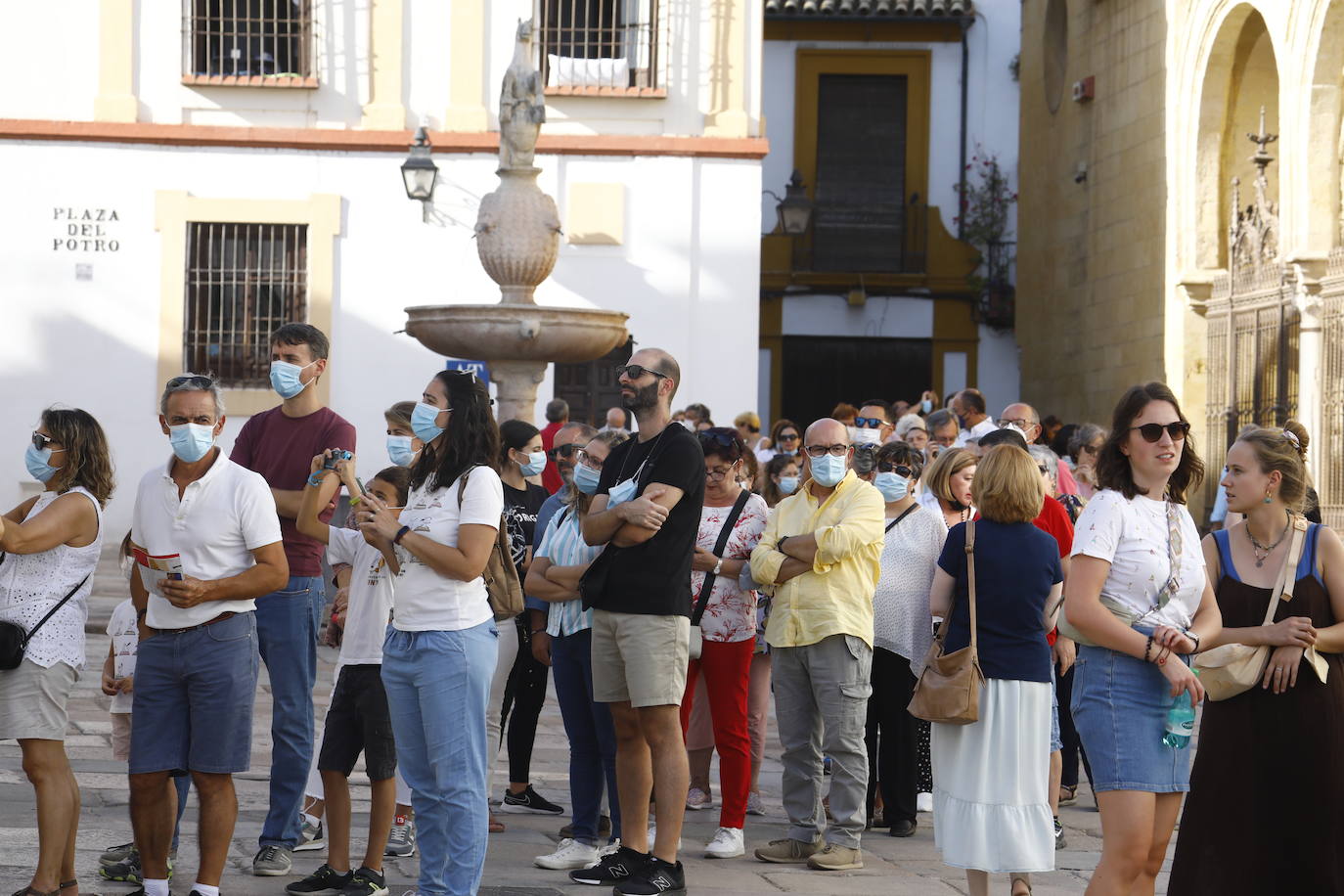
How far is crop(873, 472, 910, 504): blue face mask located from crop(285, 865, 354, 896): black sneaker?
2948 millimetres

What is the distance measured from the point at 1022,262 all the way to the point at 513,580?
20.1 metres

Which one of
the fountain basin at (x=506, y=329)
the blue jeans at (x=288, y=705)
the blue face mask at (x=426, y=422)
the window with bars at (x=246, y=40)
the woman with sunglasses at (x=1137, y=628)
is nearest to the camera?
the woman with sunglasses at (x=1137, y=628)

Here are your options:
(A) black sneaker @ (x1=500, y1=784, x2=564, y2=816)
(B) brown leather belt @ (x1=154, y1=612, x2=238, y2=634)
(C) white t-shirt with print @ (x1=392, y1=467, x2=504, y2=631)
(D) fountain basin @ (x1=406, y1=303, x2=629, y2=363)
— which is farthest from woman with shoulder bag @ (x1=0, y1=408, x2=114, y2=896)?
(D) fountain basin @ (x1=406, y1=303, x2=629, y2=363)

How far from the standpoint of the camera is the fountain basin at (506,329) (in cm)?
1226

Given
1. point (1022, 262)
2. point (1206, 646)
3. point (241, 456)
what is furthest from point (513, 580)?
point (1022, 262)

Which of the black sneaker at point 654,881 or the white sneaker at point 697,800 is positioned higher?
the black sneaker at point 654,881

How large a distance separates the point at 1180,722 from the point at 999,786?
0.97 meters

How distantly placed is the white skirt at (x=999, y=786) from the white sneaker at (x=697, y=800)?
2.40 m

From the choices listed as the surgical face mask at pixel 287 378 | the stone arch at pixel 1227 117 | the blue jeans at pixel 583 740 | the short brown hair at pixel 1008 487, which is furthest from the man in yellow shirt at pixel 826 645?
the stone arch at pixel 1227 117

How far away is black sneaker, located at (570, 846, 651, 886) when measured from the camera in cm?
659

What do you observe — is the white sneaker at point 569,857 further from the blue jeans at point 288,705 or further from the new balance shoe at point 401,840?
the blue jeans at point 288,705

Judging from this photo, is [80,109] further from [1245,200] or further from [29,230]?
Result: [1245,200]

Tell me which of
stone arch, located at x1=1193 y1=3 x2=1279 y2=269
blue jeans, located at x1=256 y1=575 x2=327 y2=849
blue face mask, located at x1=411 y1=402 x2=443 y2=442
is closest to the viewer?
blue face mask, located at x1=411 y1=402 x2=443 y2=442

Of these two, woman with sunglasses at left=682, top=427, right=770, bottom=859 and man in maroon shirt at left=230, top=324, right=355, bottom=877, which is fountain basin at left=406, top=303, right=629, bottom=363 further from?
man in maroon shirt at left=230, top=324, right=355, bottom=877
